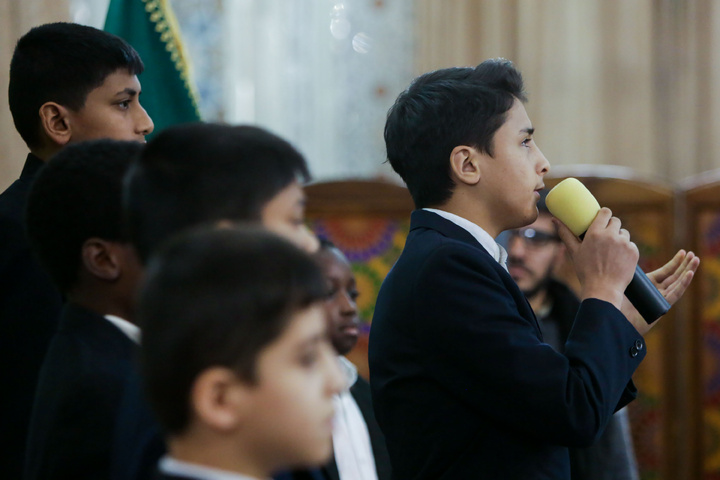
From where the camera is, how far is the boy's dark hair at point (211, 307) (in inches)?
29.3

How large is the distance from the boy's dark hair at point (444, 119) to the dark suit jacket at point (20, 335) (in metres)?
0.64

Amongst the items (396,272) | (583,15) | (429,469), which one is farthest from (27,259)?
(583,15)

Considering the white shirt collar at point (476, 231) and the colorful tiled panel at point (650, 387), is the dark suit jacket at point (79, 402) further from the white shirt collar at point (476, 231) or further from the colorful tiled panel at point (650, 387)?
the colorful tiled panel at point (650, 387)

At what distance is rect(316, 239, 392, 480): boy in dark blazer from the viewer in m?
1.27

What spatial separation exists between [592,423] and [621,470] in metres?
1.15

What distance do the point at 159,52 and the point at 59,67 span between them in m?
1.09

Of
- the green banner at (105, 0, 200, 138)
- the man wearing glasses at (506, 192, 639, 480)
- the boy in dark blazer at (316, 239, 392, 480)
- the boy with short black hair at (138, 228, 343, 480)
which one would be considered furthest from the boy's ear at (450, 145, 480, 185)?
the green banner at (105, 0, 200, 138)

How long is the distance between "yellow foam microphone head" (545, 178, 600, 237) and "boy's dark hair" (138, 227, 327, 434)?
771 mm

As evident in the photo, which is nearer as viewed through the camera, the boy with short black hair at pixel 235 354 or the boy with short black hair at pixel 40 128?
the boy with short black hair at pixel 235 354

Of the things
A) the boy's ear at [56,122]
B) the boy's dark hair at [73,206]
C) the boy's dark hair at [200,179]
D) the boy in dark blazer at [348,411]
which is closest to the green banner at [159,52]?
the boy in dark blazer at [348,411]

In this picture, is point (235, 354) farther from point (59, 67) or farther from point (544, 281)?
point (544, 281)

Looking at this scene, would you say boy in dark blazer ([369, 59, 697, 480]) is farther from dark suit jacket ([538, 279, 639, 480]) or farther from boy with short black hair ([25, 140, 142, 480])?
dark suit jacket ([538, 279, 639, 480])

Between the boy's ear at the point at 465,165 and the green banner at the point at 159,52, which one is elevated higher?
the green banner at the point at 159,52

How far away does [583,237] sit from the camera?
1429 mm
